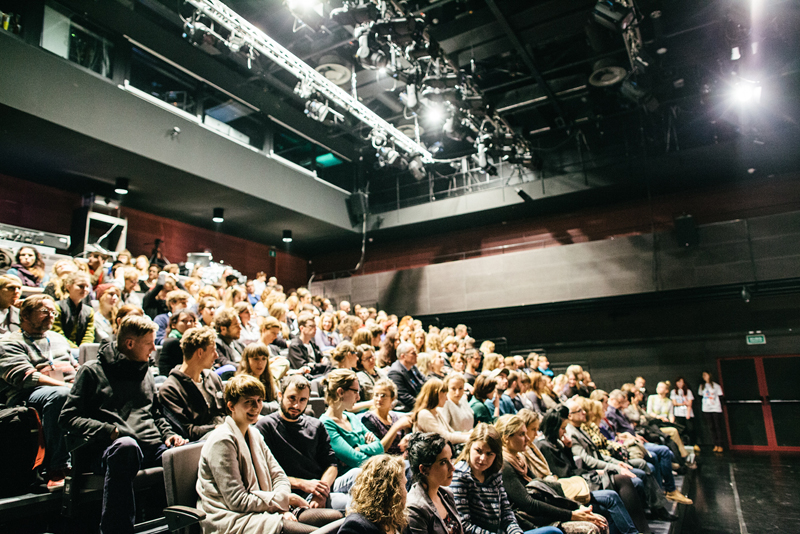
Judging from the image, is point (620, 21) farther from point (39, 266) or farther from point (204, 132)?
point (39, 266)

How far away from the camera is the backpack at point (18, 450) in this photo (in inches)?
84.3

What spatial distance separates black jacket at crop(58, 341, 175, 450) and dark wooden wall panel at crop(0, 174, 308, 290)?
685 cm

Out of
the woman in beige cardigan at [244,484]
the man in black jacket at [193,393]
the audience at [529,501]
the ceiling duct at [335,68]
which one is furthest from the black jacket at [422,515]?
the ceiling duct at [335,68]

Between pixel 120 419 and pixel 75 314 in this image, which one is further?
pixel 75 314

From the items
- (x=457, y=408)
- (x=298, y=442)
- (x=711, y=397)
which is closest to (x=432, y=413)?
(x=457, y=408)

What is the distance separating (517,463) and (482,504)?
0.60 metres

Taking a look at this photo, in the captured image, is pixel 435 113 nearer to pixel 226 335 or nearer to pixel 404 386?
pixel 404 386

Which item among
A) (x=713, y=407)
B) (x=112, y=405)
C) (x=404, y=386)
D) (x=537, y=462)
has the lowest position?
(x=713, y=407)

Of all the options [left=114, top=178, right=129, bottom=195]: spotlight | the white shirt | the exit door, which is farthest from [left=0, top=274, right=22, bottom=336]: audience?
the exit door

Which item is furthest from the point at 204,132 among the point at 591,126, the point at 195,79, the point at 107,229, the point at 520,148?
the point at 591,126

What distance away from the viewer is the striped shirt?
230 centimetres

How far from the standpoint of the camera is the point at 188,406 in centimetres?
257

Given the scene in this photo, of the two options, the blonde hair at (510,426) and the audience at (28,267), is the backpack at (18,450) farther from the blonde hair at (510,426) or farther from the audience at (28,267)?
the audience at (28,267)

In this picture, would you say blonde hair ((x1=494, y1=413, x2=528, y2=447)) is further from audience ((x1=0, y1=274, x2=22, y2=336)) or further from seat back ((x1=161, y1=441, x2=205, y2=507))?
audience ((x1=0, y1=274, x2=22, y2=336))
